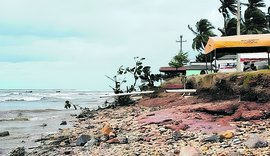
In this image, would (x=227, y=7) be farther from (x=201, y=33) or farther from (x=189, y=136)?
(x=189, y=136)

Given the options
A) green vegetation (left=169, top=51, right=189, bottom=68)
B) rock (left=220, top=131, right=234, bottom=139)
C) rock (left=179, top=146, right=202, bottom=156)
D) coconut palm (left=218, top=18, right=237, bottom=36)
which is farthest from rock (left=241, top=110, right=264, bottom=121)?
coconut palm (left=218, top=18, right=237, bottom=36)

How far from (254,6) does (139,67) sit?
75.1 feet

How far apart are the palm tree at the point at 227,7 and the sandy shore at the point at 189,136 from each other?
3701cm

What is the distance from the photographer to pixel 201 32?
58.2 m

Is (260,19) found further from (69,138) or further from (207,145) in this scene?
(207,145)

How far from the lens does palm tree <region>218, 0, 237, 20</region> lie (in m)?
52.3

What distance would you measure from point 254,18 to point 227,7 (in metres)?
3.46

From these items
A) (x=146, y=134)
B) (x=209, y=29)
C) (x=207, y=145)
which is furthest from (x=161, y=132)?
(x=209, y=29)

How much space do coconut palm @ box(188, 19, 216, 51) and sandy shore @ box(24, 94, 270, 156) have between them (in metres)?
40.0

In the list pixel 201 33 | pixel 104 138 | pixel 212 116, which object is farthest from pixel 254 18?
pixel 104 138

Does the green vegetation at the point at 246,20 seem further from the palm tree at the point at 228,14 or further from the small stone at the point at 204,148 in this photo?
the small stone at the point at 204,148

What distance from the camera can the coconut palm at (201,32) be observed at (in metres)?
56.9

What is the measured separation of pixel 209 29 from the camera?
58.0 m

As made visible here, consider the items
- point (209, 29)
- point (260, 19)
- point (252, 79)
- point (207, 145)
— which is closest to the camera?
point (207, 145)
